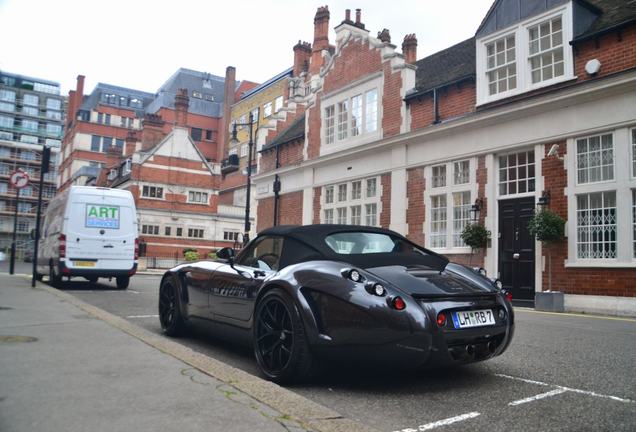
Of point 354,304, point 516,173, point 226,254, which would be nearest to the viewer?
point 354,304

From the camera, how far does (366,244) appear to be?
4770 millimetres

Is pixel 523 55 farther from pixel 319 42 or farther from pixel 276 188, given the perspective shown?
pixel 319 42

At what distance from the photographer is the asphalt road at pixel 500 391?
10.9ft

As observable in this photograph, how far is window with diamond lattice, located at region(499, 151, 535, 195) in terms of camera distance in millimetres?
14062

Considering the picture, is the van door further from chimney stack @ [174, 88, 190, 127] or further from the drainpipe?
chimney stack @ [174, 88, 190, 127]

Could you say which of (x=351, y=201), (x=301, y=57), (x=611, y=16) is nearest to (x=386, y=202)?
(x=351, y=201)

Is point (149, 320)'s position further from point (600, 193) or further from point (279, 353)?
point (600, 193)

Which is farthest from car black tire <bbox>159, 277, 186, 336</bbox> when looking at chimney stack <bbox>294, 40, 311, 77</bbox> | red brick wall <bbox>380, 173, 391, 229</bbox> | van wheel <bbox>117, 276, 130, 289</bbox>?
chimney stack <bbox>294, 40, 311, 77</bbox>

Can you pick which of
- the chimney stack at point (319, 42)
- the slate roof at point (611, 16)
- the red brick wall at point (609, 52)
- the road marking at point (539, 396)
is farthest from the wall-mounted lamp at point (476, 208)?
the chimney stack at point (319, 42)

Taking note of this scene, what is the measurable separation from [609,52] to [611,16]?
1207 mm

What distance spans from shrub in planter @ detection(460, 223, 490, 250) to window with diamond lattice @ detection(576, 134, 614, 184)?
2.85 m

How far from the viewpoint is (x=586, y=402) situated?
376cm

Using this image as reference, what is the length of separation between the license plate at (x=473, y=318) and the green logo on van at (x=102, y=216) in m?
11.7

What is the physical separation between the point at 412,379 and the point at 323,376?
0.76 m
